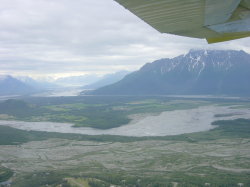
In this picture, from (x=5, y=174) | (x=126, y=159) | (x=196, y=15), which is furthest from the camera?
(x=126, y=159)

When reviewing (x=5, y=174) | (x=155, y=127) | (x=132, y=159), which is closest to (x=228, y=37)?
(x=5, y=174)

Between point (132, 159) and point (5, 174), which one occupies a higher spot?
point (132, 159)

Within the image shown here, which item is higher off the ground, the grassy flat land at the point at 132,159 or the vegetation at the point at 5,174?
the grassy flat land at the point at 132,159

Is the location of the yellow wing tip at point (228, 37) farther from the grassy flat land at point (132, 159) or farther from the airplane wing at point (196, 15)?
the grassy flat land at point (132, 159)

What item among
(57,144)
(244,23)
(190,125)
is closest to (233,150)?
(190,125)

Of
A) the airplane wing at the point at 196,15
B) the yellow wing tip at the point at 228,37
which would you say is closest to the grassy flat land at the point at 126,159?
the yellow wing tip at the point at 228,37

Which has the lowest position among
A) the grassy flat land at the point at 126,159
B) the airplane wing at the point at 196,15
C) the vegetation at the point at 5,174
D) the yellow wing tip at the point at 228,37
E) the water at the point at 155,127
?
the vegetation at the point at 5,174

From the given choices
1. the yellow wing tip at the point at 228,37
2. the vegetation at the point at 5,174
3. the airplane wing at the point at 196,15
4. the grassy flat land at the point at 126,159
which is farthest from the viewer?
the vegetation at the point at 5,174

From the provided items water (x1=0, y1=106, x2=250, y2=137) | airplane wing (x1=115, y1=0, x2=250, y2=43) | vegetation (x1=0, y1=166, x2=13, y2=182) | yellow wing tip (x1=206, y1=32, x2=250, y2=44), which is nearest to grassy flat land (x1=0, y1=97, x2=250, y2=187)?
vegetation (x1=0, y1=166, x2=13, y2=182)

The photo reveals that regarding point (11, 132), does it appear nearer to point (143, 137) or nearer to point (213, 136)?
point (143, 137)

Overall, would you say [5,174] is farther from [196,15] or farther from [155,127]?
[155,127]
